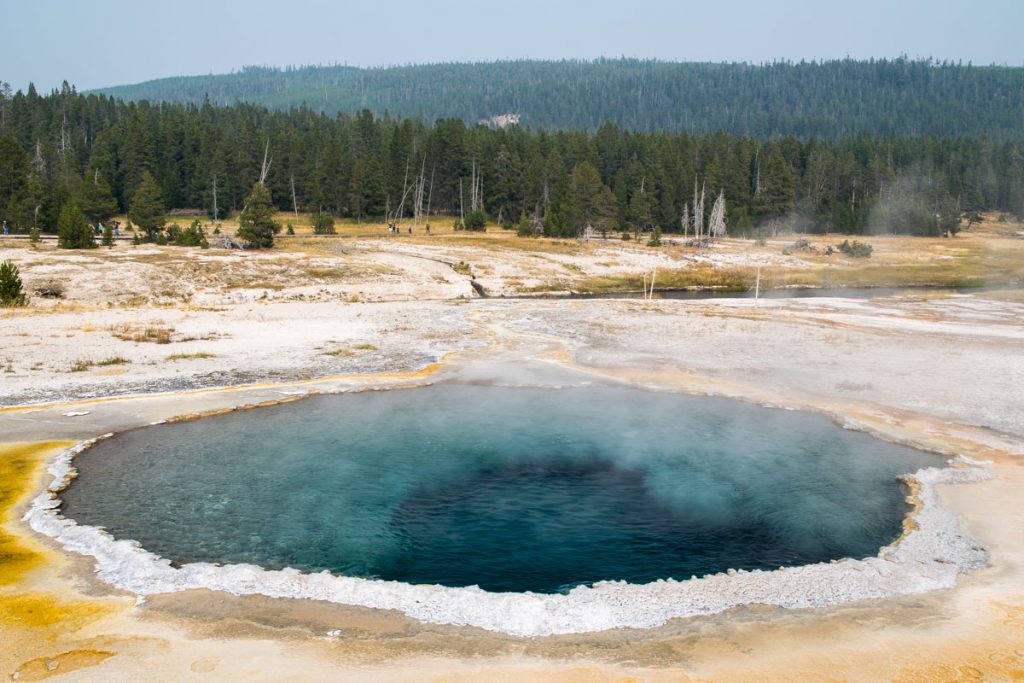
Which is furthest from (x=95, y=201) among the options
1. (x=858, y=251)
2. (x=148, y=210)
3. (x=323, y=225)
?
(x=858, y=251)

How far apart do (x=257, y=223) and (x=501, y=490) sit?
51244mm

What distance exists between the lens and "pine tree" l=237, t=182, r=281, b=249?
6141 cm

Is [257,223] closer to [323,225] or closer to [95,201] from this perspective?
[323,225]

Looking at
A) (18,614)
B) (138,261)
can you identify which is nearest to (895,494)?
(18,614)

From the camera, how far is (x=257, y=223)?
61.7 m

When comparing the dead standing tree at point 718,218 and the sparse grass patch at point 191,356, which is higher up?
the dead standing tree at point 718,218

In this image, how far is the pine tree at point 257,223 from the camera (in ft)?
201

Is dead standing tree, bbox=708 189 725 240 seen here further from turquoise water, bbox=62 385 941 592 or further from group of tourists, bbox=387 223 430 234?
turquoise water, bbox=62 385 941 592

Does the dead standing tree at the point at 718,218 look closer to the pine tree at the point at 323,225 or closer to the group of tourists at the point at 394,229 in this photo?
the group of tourists at the point at 394,229

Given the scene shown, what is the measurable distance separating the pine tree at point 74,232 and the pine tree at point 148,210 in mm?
7967

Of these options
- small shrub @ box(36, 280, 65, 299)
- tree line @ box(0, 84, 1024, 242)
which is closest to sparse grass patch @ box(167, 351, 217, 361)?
small shrub @ box(36, 280, 65, 299)

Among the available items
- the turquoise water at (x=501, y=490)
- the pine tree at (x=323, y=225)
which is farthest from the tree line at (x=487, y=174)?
the turquoise water at (x=501, y=490)

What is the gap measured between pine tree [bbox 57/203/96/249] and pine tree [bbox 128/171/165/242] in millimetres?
7967

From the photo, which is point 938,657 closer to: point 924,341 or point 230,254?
point 924,341
